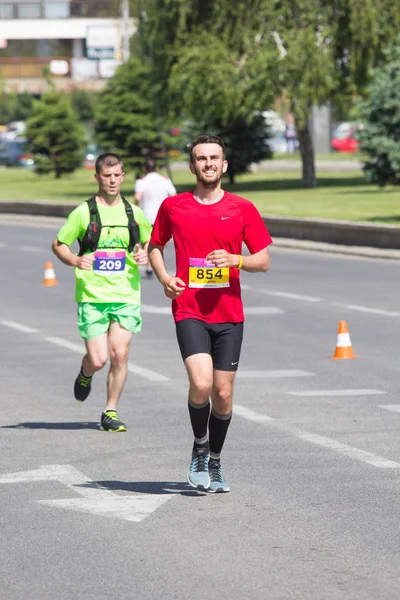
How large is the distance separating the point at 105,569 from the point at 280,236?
2657 cm

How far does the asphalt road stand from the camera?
659cm

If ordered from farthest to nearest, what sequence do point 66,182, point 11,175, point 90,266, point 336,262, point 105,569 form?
point 11,175 → point 66,182 → point 336,262 → point 90,266 → point 105,569

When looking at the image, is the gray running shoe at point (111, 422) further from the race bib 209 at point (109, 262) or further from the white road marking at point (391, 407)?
the white road marking at point (391, 407)

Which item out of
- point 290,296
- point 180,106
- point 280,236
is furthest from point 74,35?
point 290,296

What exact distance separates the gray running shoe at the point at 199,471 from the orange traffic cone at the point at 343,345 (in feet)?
20.3

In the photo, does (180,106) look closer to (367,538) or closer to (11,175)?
(11,175)

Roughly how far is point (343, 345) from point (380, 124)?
106 ft

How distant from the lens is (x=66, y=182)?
65.2 meters

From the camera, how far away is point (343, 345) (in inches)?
578

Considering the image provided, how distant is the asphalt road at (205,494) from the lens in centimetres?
659

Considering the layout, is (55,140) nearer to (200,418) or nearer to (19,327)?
(19,327)

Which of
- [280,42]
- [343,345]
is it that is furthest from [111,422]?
[280,42]

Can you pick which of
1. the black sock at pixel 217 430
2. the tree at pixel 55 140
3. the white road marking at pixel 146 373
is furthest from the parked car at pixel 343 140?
the black sock at pixel 217 430

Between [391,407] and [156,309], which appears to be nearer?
[391,407]
